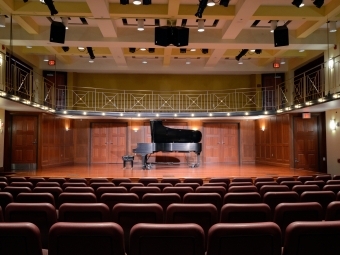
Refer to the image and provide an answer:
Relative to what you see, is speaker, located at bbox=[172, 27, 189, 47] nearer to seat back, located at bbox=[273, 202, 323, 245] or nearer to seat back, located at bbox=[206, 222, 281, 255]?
seat back, located at bbox=[273, 202, 323, 245]

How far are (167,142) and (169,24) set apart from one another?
4550 millimetres

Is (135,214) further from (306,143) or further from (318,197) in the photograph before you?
(306,143)

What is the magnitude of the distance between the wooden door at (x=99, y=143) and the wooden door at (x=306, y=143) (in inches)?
364

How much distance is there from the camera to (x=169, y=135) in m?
12.9

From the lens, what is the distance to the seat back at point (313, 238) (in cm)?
176

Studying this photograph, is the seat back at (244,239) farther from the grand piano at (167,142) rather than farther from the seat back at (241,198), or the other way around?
the grand piano at (167,142)

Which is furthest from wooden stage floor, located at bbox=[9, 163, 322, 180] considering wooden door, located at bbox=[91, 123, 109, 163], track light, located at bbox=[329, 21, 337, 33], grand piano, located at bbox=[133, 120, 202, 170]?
track light, located at bbox=[329, 21, 337, 33]

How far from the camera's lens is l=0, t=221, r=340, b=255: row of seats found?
66.7 inches

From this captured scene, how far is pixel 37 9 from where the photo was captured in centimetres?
951

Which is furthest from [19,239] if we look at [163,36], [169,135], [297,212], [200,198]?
[169,135]

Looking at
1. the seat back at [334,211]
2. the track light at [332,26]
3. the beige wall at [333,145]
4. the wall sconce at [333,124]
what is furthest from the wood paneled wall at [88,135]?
the seat back at [334,211]

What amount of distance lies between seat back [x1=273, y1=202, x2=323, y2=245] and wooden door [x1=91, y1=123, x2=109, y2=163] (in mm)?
14409

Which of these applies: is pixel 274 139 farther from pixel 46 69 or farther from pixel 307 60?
pixel 46 69

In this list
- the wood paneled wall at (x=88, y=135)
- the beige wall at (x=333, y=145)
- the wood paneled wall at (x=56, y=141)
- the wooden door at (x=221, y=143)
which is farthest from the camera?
A: the wooden door at (x=221, y=143)
